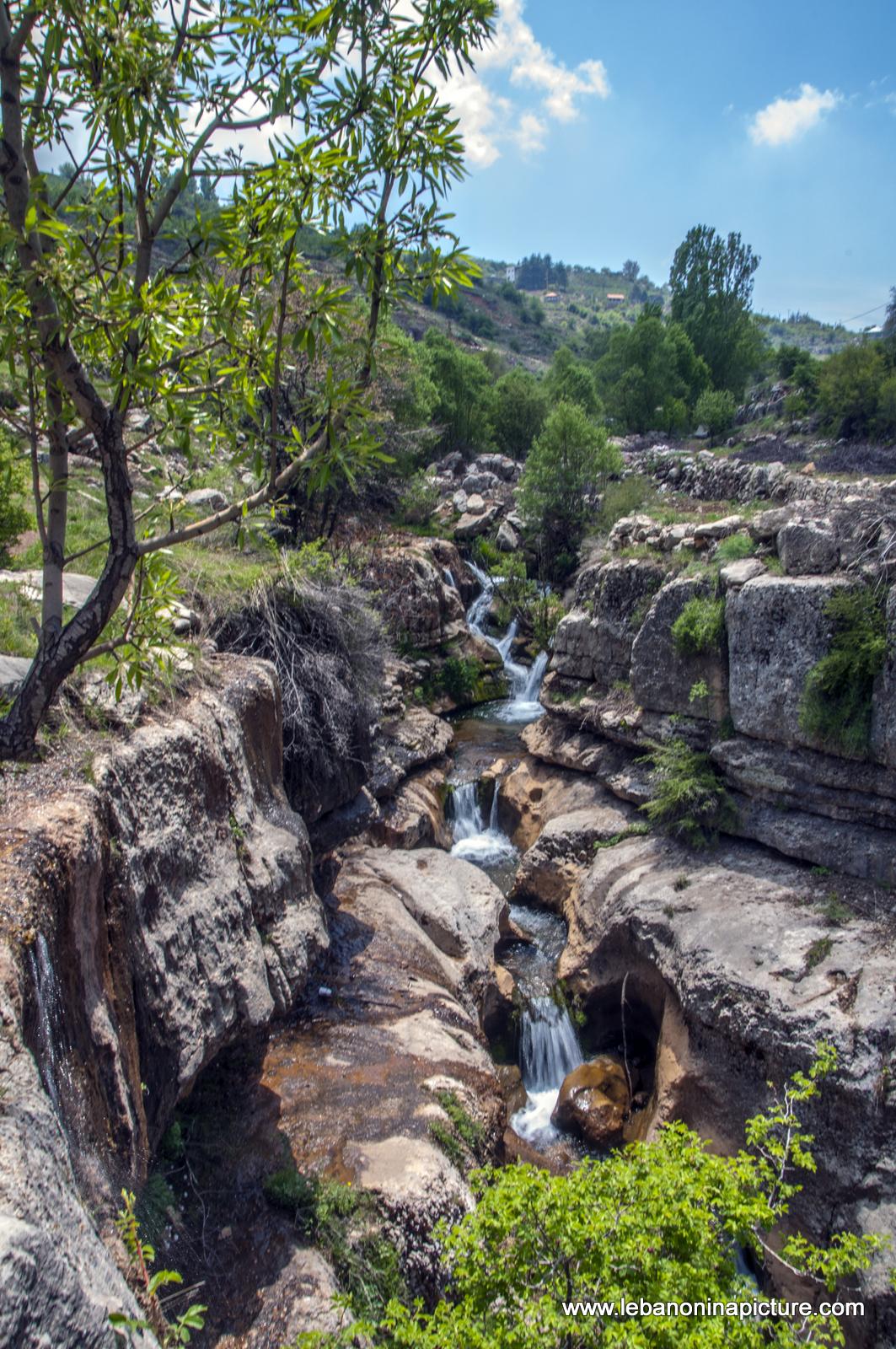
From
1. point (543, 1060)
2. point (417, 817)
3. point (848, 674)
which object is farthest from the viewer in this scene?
point (417, 817)

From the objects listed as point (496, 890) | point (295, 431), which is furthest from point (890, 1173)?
point (295, 431)

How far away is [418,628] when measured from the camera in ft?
65.3

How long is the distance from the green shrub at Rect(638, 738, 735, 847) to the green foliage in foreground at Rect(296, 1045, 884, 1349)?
695 cm

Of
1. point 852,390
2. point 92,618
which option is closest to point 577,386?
point 852,390

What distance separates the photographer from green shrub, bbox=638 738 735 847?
11.5 m

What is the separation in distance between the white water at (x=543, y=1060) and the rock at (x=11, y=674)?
804 cm

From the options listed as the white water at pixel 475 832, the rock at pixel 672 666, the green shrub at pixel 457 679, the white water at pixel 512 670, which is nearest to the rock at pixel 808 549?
the rock at pixel 672 666

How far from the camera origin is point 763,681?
11.1 metres

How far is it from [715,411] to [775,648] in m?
38.2

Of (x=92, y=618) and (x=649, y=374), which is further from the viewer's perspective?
(x=649, y=374)

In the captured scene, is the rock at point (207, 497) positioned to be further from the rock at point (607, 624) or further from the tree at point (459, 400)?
the tree at point (459, 400)

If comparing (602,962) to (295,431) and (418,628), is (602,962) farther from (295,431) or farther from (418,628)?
(418,628)

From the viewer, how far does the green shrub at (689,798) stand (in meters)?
11.5

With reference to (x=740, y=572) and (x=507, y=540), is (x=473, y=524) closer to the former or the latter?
(x=507, y=540)
